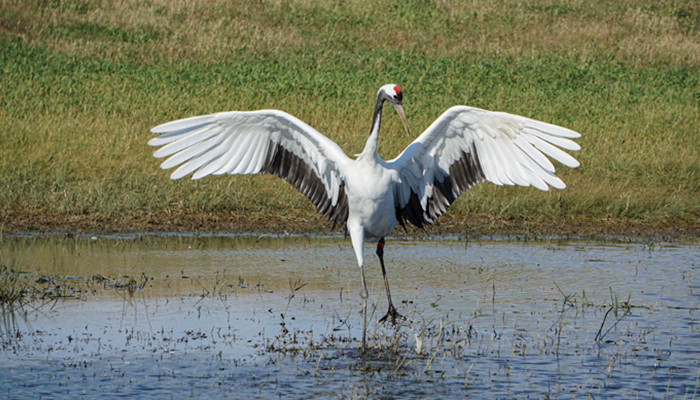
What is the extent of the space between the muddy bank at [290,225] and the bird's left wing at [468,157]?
285 cm

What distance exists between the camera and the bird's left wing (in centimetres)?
702

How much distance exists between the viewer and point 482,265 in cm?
913

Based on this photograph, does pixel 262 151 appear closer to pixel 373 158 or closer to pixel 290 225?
pixel 373 158

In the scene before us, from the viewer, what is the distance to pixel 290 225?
11.2 metres

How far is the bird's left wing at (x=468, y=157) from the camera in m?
7.02

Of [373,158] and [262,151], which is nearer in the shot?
[373,158]

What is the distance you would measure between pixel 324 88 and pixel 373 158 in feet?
45.2

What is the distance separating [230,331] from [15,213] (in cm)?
537

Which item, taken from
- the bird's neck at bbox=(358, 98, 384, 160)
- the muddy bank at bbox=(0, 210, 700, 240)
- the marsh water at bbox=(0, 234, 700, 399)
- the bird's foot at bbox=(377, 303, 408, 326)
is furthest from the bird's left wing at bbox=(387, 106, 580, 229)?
the muddy bank at bbox=(0, 210, 700, 240)

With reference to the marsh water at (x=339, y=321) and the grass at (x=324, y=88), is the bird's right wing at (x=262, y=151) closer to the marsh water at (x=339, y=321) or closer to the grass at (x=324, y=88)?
the marsh water at (x=339, y=321)

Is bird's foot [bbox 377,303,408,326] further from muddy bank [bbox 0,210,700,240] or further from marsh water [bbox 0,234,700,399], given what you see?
muddy bank [bbox 0,210,700,240]

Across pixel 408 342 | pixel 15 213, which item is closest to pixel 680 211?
pixel 408 342

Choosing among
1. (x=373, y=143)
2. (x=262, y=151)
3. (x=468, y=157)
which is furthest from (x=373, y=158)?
(x=262, y=151)

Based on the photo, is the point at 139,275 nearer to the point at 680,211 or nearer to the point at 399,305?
the point at 399,305
